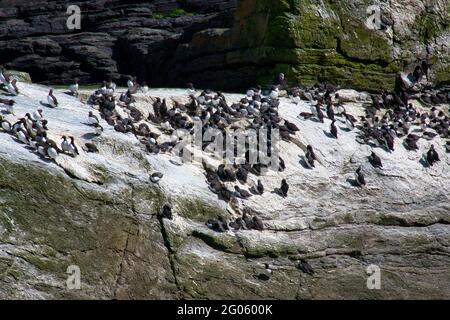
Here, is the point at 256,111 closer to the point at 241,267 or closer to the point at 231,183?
the point at 231,183

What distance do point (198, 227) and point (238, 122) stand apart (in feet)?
12.8

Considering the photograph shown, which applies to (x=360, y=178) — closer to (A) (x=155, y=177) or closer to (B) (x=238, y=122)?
(B) (x=238, y=122)

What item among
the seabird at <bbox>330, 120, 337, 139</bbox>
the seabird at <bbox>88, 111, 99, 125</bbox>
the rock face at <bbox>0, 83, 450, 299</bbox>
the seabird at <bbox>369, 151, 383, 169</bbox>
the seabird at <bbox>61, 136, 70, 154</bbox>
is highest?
the seabird at <bbox>88, 111, 99, 125</bbox>

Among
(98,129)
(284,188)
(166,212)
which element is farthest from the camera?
(284,188)

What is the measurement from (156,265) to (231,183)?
9.51 ft

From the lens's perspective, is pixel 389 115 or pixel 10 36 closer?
pixel 389 115

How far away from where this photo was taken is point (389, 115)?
24.8 metres

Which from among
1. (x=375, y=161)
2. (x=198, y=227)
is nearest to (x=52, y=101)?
(x=198, y=227)

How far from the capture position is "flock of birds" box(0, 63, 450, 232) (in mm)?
19641

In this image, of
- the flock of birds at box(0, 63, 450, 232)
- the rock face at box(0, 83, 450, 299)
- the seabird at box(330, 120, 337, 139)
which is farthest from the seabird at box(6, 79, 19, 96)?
the seabird at box(330, 120, 337, 139)

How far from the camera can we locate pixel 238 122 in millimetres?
22594

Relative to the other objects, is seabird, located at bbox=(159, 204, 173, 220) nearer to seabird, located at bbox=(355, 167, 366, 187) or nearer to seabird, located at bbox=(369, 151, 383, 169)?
seabird, located at bbox=(355, 167, 366, 187)

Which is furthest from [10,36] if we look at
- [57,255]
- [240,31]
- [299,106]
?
[57,255]

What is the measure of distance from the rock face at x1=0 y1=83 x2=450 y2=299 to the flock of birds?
23 centimetres
